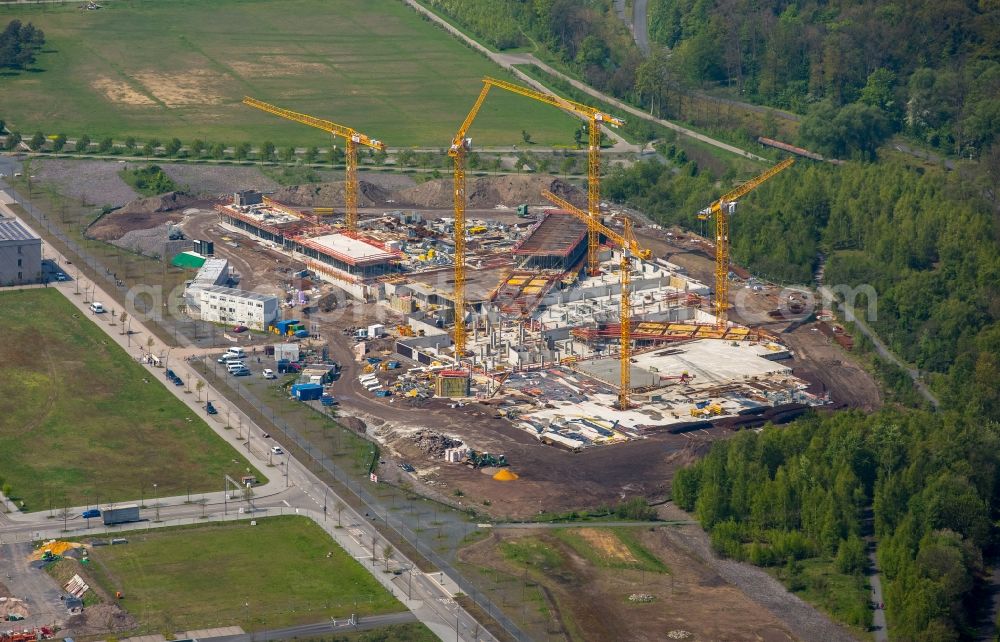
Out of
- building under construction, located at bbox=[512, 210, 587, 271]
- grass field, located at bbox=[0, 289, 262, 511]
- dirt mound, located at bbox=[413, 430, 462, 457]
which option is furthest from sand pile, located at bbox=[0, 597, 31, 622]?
building under construction, located at bbox=[512, 210, 587, 271]

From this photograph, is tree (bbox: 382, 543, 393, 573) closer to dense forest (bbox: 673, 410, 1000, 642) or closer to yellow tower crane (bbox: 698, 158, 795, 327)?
dense forest (bbox: 673, 410, 1000, 642)

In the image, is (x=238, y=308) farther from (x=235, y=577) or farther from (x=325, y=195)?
(x=235, y=577)

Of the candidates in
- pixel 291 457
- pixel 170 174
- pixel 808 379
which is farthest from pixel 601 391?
pixel 170 174

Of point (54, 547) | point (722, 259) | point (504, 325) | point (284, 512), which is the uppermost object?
point (722, 259)

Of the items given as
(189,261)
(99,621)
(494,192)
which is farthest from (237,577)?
(494,192)

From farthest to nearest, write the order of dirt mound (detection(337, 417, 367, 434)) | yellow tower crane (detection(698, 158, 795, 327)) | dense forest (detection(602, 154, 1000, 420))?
yellow tower crane (detection(698, 158, 795, 327))
dense forest (detection(602, 154, 1000, 420))
dirt mound (detection(337, 417, 367, 434))

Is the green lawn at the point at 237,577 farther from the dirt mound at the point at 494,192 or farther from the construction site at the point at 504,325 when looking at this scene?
the dirt mound at the point at 494,192

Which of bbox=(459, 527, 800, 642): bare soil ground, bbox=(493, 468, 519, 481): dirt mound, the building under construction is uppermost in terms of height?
the building under construction
